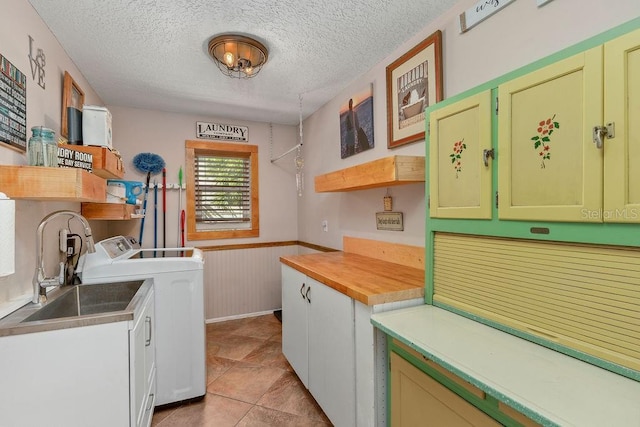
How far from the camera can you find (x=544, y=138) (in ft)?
3.32

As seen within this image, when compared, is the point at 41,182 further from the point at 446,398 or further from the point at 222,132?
the point at 222,132

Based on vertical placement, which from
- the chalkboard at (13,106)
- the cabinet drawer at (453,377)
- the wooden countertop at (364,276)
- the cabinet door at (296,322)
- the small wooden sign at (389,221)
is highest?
the chalkboard at (13,106)

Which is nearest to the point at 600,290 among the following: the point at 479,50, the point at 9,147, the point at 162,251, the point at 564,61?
the point at 564,61

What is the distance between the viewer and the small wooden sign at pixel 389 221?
215 centimetres

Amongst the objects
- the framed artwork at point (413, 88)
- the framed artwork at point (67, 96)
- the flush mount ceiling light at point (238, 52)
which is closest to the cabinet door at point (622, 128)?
the framed artwork at point (413, 88)

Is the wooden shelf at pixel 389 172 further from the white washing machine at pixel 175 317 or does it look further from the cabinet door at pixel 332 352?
the white washing machine at pixel 175 317

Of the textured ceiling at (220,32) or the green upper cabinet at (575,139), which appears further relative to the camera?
the textured ceiling at (220,32)

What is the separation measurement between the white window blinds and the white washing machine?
4.91 ft

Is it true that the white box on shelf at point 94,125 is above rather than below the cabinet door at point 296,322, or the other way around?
above

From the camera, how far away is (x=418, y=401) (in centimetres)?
125

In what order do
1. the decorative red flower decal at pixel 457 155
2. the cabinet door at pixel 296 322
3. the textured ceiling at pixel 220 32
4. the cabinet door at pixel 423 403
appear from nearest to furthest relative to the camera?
the cabinet door at pixel 423 403 → the decorative red flower decal at pixel 457 155 → the textured ceiling at pixel 220 32 → the cabinet door at pixel 296 322

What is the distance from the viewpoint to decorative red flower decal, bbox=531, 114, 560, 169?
990 millimetres

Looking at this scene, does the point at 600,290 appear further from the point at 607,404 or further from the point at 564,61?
the point at 564,61

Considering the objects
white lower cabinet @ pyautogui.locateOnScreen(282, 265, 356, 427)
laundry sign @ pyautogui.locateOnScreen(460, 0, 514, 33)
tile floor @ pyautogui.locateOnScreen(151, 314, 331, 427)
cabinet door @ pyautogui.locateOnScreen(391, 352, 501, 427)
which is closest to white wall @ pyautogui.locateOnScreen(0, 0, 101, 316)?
tile floor @ pyautogui.locateOnScreen(151, 314, 331, 427)
